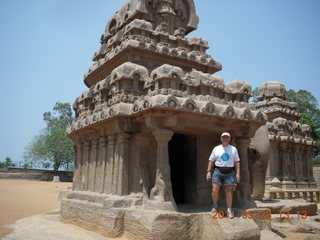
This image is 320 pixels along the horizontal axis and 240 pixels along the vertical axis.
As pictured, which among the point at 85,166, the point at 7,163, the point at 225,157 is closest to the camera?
the point at 225,157

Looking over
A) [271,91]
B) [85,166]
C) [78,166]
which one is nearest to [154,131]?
[85,166]

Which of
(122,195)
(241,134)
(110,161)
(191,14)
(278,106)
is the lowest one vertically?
(122,195)

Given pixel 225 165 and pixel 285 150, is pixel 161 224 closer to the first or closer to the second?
pixel 225 165

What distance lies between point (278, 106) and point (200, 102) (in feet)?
54.2

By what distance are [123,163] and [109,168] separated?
2.74 ft

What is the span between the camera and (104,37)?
12453mm

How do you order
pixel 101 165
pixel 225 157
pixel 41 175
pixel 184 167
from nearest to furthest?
pixel 225 157
pixel 101 165
pixel 184 167
pixel 41 175

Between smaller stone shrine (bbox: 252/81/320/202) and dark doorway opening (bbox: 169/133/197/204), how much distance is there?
9965 mm

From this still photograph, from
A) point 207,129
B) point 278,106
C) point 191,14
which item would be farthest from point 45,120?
point 207,129

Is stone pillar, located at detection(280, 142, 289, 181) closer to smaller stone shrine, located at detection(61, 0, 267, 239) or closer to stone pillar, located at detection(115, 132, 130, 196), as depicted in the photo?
smaller stone shrine, located at detection(61, 0, 267, 239)

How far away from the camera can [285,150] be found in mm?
21047

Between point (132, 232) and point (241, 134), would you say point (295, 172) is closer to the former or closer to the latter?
point (241, 134)

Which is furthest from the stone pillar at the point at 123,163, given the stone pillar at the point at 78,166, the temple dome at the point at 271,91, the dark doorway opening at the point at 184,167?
the temple dome at the point at 271,91

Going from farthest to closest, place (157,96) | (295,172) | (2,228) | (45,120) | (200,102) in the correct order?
1. (45,120)
2. (295,172)
3. (2,228)
4. (200,102)
5. (157,96)
